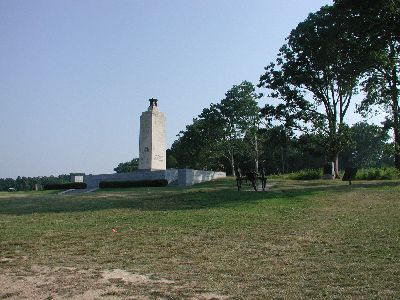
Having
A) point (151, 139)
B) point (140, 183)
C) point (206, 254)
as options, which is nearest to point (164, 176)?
point (140, 183)

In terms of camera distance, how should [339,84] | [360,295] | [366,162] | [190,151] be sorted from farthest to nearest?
[366,162] → [190,151] → [339,84] → [360,295]

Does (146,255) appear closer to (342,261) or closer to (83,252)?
(83,252)

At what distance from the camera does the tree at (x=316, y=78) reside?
3016 cm

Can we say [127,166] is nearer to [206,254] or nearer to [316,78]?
[316,78]

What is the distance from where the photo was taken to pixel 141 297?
545cm

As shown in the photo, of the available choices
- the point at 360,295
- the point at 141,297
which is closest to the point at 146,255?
the point at 141,297

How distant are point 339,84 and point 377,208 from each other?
785 inches

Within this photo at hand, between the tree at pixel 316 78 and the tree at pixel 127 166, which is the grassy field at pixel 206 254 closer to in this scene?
the tree at pixel 316 78

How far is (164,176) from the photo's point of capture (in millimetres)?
36219

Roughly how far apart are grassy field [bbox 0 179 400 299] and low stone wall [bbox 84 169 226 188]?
2193cm

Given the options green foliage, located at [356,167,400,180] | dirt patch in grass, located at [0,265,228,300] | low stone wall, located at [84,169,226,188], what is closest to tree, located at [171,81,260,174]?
low stone wall, located at [84,169,226,188]

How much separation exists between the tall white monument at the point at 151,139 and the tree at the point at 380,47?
54.3 ft

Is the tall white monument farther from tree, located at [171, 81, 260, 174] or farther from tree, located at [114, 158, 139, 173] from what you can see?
tree, located at [114, 158, 139, 173]

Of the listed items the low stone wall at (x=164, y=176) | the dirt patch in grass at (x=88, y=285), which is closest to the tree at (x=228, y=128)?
the low stone wall at (x=164, y=176)
